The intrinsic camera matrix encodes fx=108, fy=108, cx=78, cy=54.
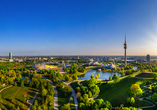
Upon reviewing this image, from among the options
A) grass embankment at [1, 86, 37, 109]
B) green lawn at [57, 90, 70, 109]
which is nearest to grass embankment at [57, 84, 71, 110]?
green lawn at [57, 90, 70, 109]

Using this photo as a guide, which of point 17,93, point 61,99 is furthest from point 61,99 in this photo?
point 17,93

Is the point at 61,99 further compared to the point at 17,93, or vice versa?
the point at 17,93

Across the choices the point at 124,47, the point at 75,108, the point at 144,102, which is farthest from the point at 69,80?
the point at 124,47

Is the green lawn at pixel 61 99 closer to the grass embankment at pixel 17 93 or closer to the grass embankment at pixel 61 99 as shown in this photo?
the grass embankment at pixel 61 99

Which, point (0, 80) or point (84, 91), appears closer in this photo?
point (84, 91)

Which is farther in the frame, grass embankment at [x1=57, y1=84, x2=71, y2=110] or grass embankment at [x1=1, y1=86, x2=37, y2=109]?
grass embankment at [x1=1, y1=86, x2=37, y2=109]

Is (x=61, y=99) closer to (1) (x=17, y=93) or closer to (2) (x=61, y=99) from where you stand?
(2) (x=61, y=99)

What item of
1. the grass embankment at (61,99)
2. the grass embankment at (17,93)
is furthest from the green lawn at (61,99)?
the grass embankment at (17,93)

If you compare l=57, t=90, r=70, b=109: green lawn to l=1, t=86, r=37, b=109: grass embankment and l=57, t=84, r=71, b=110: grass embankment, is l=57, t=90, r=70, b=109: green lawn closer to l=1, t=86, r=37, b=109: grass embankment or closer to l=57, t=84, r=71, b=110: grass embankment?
l=57, t=84, r=71, b=110: grass embankment

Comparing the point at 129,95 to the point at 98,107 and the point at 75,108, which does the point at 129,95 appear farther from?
the point at 75,108

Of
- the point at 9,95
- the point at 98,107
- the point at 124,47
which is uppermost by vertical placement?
the point at 124,47

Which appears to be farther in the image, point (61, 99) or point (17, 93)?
point (17, 93)
